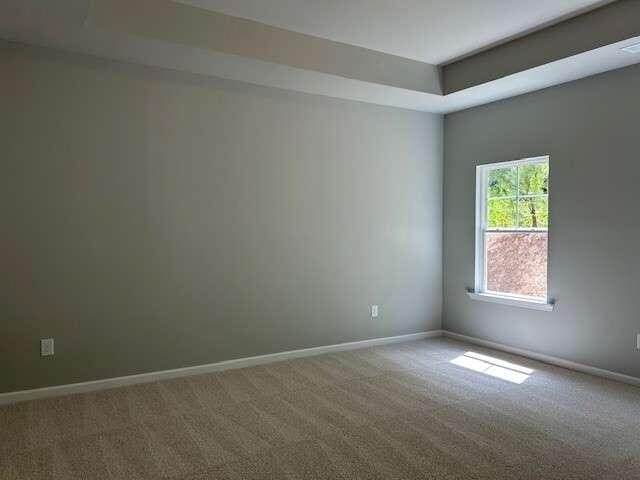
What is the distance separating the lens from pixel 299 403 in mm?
3432

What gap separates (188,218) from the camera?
406cm

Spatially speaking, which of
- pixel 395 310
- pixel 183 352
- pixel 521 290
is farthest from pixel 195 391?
pixel 521 290

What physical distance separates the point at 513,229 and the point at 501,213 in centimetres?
24

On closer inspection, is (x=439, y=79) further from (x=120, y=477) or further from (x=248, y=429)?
(x=120, y=477)

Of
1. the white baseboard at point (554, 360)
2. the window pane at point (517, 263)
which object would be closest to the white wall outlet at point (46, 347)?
the white baseboard at point (554, 360)

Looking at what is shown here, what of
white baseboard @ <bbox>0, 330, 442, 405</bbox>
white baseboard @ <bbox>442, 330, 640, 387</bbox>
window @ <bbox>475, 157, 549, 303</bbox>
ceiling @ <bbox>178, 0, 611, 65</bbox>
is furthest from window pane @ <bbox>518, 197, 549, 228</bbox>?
white baseboard @ <bbox>0, 330, 442, 405</bbox>

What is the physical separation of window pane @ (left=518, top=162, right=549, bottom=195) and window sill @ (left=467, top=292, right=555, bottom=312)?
102 centimetres

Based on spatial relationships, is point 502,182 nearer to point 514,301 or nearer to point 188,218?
point 514,301

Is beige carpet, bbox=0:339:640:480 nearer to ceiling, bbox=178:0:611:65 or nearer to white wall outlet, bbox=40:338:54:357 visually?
white wall outlet, bbox=40:338:54:357

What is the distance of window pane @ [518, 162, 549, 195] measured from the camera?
14.7 feet

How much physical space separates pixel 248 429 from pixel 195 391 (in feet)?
2.76

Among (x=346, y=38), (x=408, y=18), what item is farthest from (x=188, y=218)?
(x=408, y=18)

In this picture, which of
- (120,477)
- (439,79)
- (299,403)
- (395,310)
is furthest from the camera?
(395,310)

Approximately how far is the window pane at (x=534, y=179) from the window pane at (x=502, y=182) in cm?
8
